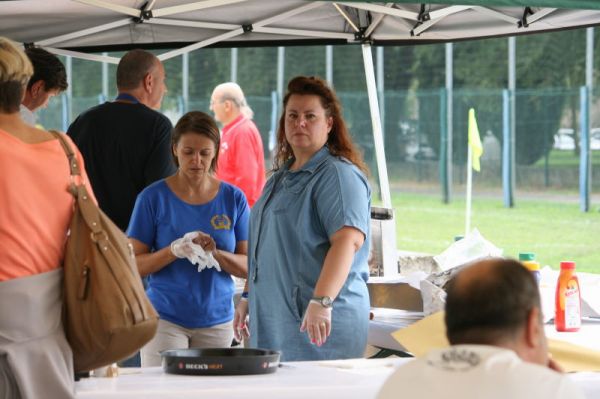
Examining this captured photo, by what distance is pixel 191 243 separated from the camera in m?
3.93

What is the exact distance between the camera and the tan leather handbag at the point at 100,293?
2.46 meters

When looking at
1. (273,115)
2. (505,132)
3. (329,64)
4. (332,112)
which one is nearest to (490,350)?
(332,112)

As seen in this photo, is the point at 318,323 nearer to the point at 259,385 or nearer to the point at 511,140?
the point at 259,385

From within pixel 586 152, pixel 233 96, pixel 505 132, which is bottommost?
pixel 586 152

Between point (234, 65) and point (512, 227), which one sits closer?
point (512, 227)

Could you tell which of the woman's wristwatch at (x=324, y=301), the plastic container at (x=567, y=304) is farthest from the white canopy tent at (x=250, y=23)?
the woman's wristwatch at (x=324, y=301)

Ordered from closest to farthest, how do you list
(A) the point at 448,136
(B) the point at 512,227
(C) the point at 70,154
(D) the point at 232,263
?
(C) the point at 70,154 < (D) the point at 232,263 < (B) the point at 512,227 < (A) the point at 448,136

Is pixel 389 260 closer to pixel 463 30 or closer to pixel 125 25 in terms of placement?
pixel 463 30

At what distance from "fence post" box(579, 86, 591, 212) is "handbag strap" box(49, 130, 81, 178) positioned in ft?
54.4

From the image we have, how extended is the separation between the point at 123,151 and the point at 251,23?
147 centimetres

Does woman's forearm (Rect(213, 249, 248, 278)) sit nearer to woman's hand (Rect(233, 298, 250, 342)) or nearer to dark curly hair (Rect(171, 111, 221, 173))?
woman's hand (Rect(233, 298, 250, 342))

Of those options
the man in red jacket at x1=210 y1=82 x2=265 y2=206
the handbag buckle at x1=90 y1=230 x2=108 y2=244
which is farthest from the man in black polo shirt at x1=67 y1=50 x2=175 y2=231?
the man in red jacket at x1=210 y1=82 x2=265 y2=206

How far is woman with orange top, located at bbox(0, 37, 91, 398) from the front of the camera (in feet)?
8.09

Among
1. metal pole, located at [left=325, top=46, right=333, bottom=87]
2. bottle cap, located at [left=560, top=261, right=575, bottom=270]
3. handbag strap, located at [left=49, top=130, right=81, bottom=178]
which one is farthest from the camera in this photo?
metal pole, located at [left=325, top=46, right=333, bottom=87]
